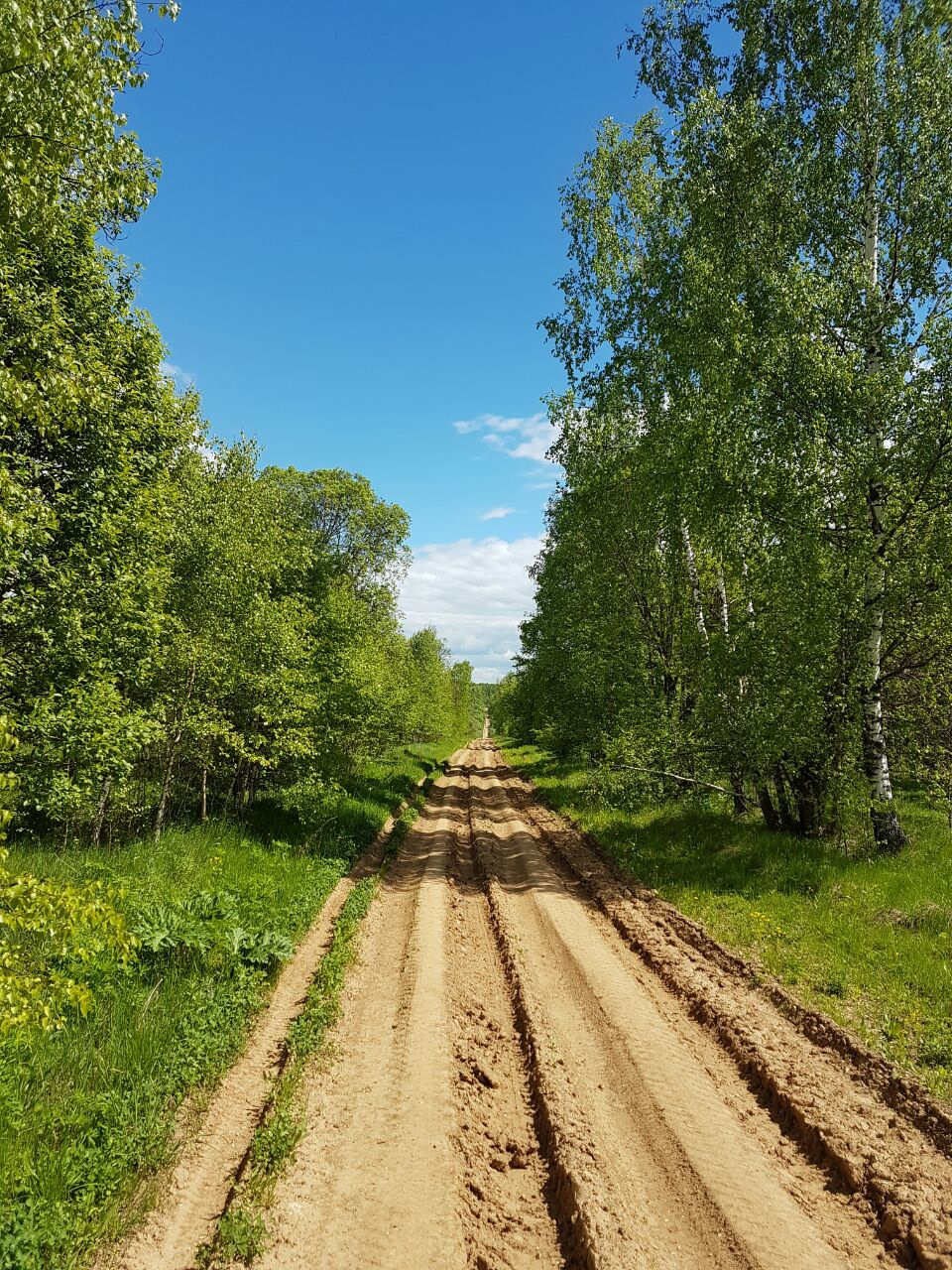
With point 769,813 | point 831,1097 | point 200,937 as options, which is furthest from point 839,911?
point 200,937

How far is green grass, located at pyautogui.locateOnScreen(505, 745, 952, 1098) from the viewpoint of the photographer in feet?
24.9

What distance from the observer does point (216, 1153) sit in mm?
5754

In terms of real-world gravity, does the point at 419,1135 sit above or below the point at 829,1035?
below

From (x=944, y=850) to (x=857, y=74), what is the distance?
16316mm

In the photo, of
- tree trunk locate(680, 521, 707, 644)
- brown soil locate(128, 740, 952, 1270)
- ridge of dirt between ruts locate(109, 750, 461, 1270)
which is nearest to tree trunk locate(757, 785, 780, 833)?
tree trunk locate(680, 521, 707, 644)

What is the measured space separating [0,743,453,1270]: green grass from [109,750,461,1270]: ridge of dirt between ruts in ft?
0.52

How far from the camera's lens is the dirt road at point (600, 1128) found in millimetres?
4785

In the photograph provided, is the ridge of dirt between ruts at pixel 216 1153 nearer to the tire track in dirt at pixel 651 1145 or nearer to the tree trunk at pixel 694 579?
the tire track in dirt at pixel 651 1145

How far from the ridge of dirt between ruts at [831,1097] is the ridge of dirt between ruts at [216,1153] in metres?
5.32

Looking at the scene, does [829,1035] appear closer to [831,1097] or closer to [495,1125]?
[831,1097]

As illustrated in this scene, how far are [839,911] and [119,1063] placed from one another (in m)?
10.8

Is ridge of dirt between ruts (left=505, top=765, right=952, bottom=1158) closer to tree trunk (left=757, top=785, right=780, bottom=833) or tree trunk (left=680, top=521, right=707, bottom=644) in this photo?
tree trunk (left=757, top=785, right=780, bottom=833)

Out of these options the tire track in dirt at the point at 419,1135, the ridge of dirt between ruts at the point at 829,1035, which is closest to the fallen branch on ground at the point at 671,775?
the ridge of dirt between ruts at the point at 829,1035

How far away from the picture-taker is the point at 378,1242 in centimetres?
475
